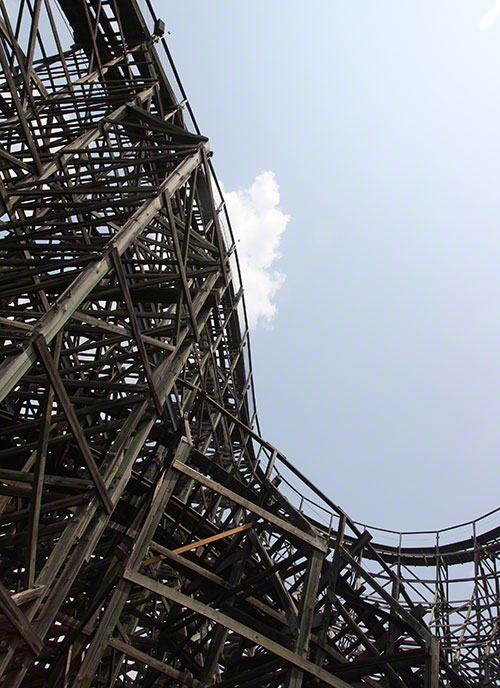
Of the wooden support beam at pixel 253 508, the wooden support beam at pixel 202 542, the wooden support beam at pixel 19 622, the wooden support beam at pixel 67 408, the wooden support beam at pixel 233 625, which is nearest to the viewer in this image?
the wooden support beam at pixel 19 622

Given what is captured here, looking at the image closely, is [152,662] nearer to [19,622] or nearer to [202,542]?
[202,542]

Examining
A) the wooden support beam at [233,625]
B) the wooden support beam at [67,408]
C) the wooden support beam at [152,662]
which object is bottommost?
the wooden support beam at [152,662]

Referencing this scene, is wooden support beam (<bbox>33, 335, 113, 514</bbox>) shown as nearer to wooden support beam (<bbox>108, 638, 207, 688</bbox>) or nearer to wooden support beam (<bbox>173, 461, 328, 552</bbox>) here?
wooden support beam (<bbox>173, 461, 328, 552</bbox>)

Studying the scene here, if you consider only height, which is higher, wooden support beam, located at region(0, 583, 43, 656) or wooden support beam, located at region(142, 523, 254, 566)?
wooden support beam, located at region(142, 523, 254, 566)

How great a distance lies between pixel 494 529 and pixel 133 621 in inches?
560

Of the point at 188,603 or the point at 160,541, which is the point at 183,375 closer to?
the point at 160,541

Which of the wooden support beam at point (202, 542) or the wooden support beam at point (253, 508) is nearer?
the wooden support beam at point (202, 542)

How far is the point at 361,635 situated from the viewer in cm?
727

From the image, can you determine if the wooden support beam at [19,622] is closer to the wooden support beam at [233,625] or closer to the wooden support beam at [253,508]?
the wooden support beam at [233,625]

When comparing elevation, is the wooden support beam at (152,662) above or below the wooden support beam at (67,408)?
below

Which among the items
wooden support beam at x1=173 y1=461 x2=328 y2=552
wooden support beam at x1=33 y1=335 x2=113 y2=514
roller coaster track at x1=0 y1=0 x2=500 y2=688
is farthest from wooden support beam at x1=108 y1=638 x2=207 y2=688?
wooden support beam at x1=173 y1=461 x2=328 y2=552

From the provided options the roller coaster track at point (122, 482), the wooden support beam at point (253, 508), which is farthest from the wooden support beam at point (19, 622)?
the wooden support beam at point (253, 508)

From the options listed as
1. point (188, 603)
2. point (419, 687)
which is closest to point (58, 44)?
point (188, 603)

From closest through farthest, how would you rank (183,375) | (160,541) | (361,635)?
1. (361,635)
2. (160,541)
3. (183,375)
